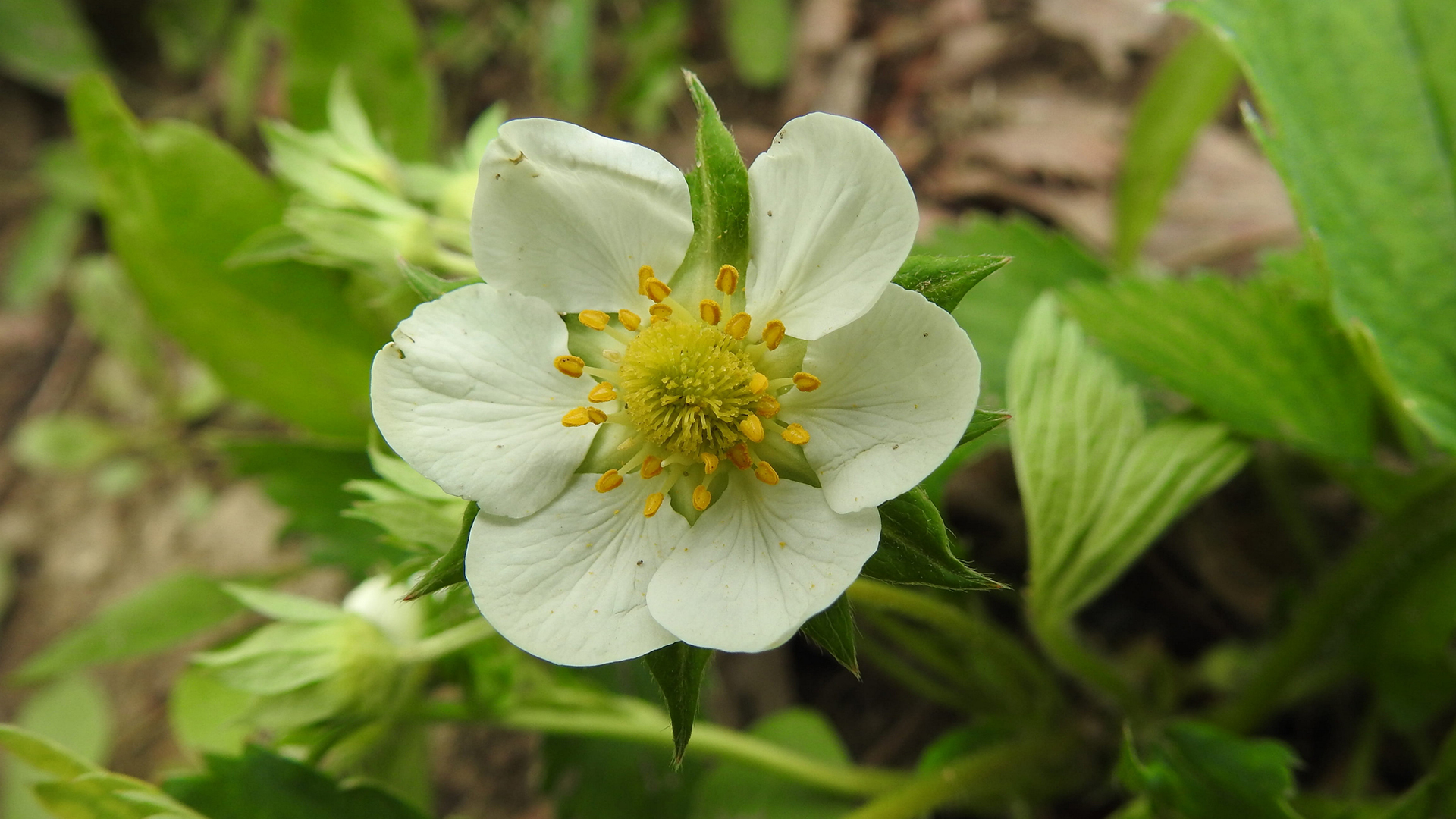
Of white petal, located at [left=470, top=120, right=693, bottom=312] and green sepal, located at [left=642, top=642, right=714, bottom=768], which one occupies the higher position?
white petal, located at [left=470, top=120, right=693, bottom=312]

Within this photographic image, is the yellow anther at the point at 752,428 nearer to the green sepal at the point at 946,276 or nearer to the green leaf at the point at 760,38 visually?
the green sepal at the point at 946,276

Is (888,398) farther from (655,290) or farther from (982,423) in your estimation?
(655,290)

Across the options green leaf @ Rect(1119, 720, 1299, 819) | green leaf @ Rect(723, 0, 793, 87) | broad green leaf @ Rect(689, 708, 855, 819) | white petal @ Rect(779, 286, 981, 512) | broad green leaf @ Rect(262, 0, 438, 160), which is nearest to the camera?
white petal @ Rect(779, 286, 981, 512)

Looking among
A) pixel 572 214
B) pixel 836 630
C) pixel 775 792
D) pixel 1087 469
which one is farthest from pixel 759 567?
pixel 775 792

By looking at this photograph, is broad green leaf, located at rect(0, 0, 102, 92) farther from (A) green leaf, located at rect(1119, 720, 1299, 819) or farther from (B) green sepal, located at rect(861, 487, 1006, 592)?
(A) green leaf, located at rect(1119, 720, 1299, 819)

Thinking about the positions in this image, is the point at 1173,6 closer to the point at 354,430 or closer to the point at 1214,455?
the point at 1214,455

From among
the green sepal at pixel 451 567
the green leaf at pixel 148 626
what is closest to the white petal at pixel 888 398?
the green sepal at pixel 451 567

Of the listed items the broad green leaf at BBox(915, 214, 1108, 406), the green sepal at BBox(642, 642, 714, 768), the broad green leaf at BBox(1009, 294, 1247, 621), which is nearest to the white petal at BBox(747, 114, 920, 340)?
the green sepal at BBox(642, 642, 714, 768)
